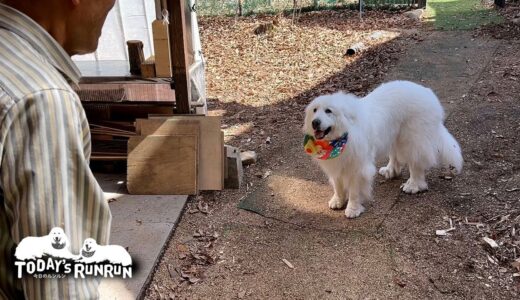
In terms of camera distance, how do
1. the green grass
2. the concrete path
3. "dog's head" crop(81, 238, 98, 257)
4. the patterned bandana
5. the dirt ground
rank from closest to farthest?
"dog's head" crop(81, 238, 98, 257) → the concrete path → the dirt ground → the patterned bandana → the green grass

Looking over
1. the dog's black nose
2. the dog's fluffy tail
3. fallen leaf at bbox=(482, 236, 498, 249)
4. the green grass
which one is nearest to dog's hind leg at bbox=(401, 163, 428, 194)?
the dog's fluffy tail

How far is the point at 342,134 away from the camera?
380 cm

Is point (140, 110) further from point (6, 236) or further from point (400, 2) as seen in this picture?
point (400, 2)

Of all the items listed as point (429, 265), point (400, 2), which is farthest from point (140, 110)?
point (400, 2)

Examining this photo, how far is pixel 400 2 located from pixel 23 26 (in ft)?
43.8

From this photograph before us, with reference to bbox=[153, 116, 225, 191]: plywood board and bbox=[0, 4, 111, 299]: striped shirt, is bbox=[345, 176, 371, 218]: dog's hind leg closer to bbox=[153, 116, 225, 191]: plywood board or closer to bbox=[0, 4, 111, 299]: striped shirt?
bbox=[153, 116, 225, 191]: plywood board

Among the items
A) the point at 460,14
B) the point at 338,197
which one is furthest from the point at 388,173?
the point at 460,14

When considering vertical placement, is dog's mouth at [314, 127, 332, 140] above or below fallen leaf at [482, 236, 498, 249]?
above

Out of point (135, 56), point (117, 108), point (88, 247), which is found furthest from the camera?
point (117, 108)

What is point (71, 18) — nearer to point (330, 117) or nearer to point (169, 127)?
point (330, 117)

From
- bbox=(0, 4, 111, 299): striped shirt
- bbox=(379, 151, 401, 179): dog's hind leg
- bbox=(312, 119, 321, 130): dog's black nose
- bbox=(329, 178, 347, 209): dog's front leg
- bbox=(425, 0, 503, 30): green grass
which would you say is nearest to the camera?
bbox=(0, 4, 111, 299): striped shirt

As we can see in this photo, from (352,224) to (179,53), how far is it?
2.27m

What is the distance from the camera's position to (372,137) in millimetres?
4035

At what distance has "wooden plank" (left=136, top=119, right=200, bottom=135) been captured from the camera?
4.52 meters
